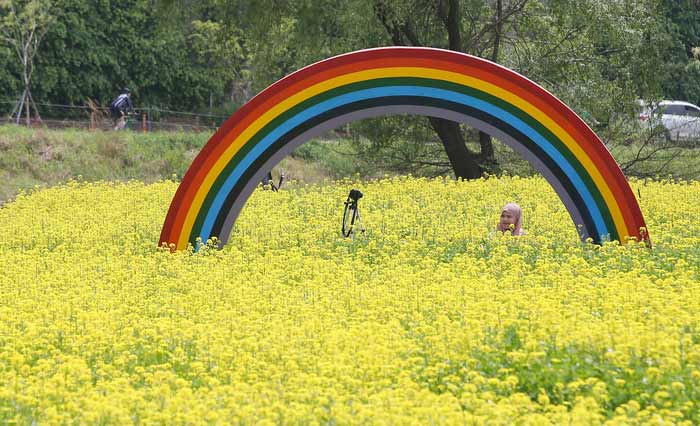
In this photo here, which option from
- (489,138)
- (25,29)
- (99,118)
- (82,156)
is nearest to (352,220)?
(489,138)

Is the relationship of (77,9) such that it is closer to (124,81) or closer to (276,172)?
(124,81)

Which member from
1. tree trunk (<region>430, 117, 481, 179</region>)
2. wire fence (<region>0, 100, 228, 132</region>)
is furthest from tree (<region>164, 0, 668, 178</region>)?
wire fence (<region>0, 100, 228, 132</region>)

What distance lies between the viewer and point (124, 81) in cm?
4159

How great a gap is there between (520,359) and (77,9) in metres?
32.9

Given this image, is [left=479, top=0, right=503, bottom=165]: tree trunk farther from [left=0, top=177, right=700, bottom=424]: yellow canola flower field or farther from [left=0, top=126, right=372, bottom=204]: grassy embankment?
[left=0, top=177, right=700, bottom=424]: yellow canola flower field

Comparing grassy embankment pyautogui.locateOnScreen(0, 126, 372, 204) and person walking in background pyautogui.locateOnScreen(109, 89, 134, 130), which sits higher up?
person walking in background pyautogui.locateOnScreen(109, 89, 134, 130)

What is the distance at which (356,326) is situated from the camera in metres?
10.8

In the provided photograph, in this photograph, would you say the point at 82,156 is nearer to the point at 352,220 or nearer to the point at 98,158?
the point at 98,158

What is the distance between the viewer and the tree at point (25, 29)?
35.2 metres

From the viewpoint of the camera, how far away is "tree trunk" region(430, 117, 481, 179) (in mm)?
26562

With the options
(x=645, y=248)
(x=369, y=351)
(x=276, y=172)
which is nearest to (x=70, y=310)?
(x=369, y=351)

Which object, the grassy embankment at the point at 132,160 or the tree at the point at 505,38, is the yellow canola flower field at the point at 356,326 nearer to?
the tree at the point at 505,38

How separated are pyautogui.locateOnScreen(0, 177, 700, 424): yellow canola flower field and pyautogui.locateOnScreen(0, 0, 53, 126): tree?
1839cm

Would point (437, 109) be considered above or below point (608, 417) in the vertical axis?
above
